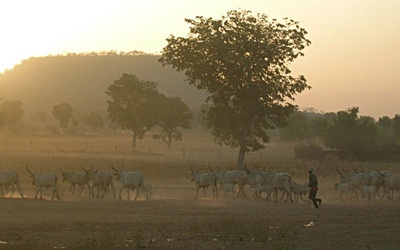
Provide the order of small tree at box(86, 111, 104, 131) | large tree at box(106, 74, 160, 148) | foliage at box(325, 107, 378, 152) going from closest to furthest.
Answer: foliage at box(325, 107, 378, 152)
large tree at box(106, 74, 160, 148)
small tree at box(86, 111, 104, 131)

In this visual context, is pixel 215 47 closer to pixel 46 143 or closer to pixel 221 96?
pixel 221 96

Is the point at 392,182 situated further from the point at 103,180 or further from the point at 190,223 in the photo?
the point at 190,223

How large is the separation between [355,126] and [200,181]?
46.8 m

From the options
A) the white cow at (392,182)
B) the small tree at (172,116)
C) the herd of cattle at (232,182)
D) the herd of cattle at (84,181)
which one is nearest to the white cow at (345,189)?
the herd of cattle at (232,182)

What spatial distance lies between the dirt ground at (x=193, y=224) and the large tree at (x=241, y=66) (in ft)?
58.3

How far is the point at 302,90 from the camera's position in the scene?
5419cm

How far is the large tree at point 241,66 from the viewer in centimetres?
5206

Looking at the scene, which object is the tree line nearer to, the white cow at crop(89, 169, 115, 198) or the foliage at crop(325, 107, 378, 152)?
the foliage at crop(325, 107, 378, 152)

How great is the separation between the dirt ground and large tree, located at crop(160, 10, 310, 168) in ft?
58.3

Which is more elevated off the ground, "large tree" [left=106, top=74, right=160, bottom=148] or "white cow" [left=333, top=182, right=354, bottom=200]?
"large tree" [left=106, top=74, right=160, bottom=148]

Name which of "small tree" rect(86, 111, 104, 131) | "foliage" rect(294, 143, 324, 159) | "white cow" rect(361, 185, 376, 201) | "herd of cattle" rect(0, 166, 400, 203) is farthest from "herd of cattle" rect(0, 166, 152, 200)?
"small tree" rect(86, 111, 104, 131)

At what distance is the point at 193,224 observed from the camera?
25.2 meters

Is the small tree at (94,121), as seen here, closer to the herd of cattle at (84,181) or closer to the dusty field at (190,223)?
the dusty field at (190,223)

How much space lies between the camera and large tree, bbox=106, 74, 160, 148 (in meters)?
94.0
